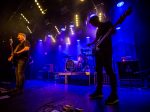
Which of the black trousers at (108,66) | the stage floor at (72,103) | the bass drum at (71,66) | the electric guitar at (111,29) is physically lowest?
the stage floor at (72,103)

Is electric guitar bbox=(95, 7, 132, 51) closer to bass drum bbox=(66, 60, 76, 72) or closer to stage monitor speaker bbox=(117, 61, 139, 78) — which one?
stage monitor speaker bbox=(117, 61, 139, 78)

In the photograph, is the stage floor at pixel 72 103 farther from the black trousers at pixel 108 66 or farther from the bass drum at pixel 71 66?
the bass drum at pixel 71 66

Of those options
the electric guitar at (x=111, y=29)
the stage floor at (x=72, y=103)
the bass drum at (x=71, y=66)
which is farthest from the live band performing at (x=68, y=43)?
the electric guitar at (x=111, y=29)

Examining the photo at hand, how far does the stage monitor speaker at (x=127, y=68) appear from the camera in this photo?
19.1 feet

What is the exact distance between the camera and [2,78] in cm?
940

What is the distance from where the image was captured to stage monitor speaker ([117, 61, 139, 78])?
582 centimetres

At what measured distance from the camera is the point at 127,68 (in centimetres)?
588

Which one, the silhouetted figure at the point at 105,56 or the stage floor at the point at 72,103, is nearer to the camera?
the stage floor at the point at 72,103

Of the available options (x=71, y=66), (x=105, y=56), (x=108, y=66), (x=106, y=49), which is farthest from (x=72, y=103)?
(x=71, y=66)

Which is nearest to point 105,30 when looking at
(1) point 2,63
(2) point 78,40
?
(1) point 2,63

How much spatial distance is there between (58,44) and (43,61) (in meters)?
1.72

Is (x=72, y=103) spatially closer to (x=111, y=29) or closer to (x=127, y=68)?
(x=111, y=29)

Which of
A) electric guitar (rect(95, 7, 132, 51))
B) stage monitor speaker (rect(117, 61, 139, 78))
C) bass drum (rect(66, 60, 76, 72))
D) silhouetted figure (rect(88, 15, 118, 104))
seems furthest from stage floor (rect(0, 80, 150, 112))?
bass drum (rect(66, 60, 76, 72))

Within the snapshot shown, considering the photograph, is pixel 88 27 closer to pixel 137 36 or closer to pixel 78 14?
pixel 78 14
